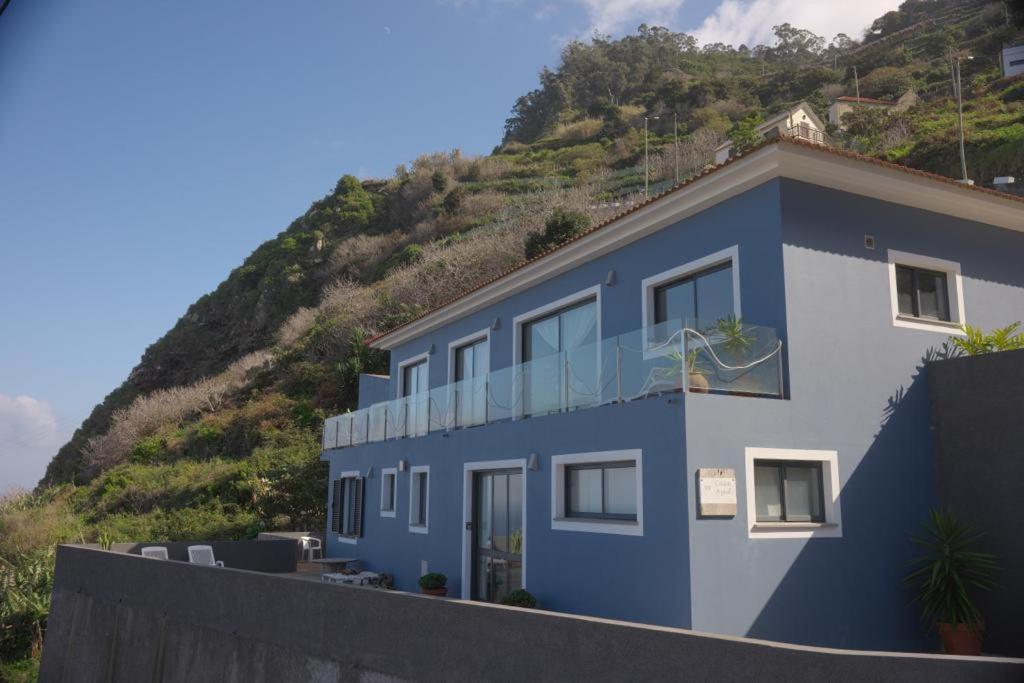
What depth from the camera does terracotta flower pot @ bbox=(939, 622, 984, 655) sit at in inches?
353

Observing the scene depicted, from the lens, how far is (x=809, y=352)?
31.7ft

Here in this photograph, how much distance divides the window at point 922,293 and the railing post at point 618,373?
3989 millimetres

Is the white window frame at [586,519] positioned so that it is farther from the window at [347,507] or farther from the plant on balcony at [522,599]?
the window at [347,507]

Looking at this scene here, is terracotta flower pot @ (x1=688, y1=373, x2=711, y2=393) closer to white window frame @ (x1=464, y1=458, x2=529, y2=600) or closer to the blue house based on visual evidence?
the blue house

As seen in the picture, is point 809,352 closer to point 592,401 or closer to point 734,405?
point 734,405

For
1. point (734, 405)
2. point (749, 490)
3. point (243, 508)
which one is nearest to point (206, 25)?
point (734, 405)

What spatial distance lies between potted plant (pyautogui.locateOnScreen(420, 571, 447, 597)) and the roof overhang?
567cm

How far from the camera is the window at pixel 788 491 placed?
915 cm

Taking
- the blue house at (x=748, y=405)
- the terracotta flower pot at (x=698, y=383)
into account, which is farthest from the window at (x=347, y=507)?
Result: the terracotta flower pot at (x=698, y=383)

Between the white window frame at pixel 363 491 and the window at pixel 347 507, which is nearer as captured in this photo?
the white window frame at pixel 363 491

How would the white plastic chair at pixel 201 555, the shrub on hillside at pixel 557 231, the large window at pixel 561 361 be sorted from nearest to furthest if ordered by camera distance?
the large window at pixel 561 361 → the white plastic chair at pixel 201 555 → the shrub on hillside at pixel 557 231

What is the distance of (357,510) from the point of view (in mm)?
18422

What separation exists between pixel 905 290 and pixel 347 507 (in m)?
13.4

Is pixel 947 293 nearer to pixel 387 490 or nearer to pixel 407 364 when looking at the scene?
pixel 387 490
